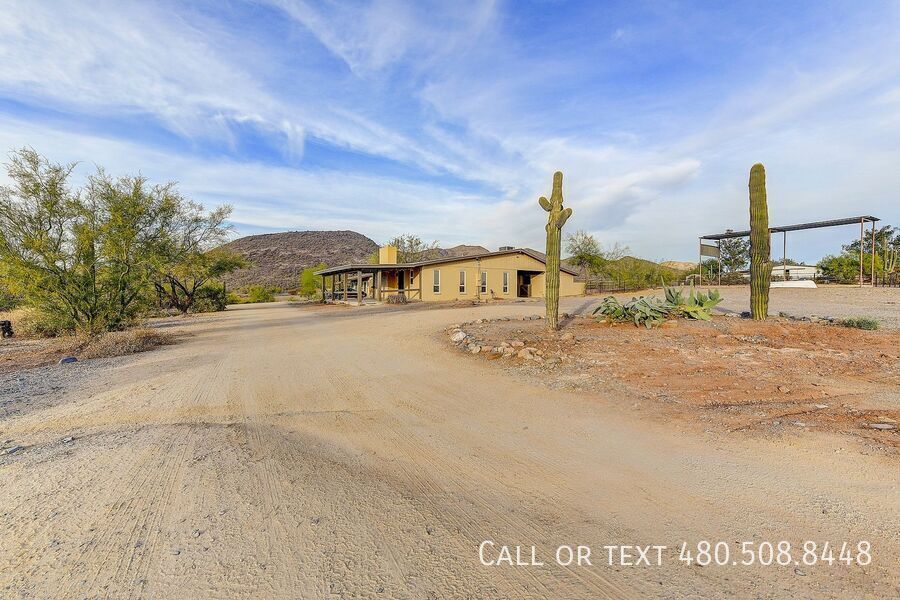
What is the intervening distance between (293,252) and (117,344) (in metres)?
75.6

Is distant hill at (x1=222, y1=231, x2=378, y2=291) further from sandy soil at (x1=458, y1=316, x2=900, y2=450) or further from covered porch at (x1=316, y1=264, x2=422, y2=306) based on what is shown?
sandy soil at (x1=458, y1=316, x2=900, y2=450)

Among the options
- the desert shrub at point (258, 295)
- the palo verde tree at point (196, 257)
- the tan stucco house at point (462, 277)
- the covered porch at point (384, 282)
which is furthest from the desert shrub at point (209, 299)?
the desert shrub at point (258, 295)

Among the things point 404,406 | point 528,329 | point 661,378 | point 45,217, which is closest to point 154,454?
point 404,406

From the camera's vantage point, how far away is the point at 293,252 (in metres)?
80.5

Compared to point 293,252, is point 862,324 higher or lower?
lower

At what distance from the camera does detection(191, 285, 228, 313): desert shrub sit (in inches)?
1047

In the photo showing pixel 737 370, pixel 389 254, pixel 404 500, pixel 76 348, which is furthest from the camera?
pixel 389 254

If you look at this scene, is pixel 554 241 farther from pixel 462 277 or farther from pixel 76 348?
pixel 462 277

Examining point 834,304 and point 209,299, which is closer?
point 834,304

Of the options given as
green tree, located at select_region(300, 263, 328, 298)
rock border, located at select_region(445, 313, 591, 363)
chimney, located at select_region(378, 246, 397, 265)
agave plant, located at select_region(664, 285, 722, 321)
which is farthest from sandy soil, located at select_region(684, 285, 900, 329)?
green tree, located at select_region(300, 263, 328, 298)

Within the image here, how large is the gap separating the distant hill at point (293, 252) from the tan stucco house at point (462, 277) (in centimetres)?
3315

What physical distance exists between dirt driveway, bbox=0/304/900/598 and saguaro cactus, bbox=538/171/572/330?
4279 mm

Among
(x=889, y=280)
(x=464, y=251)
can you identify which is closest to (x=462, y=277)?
(x=889, y=280)

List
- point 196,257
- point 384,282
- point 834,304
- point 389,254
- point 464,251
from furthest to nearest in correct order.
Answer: point 464,251 → point 384,282 → point 389,254 → point 196,257 → point 834,304
